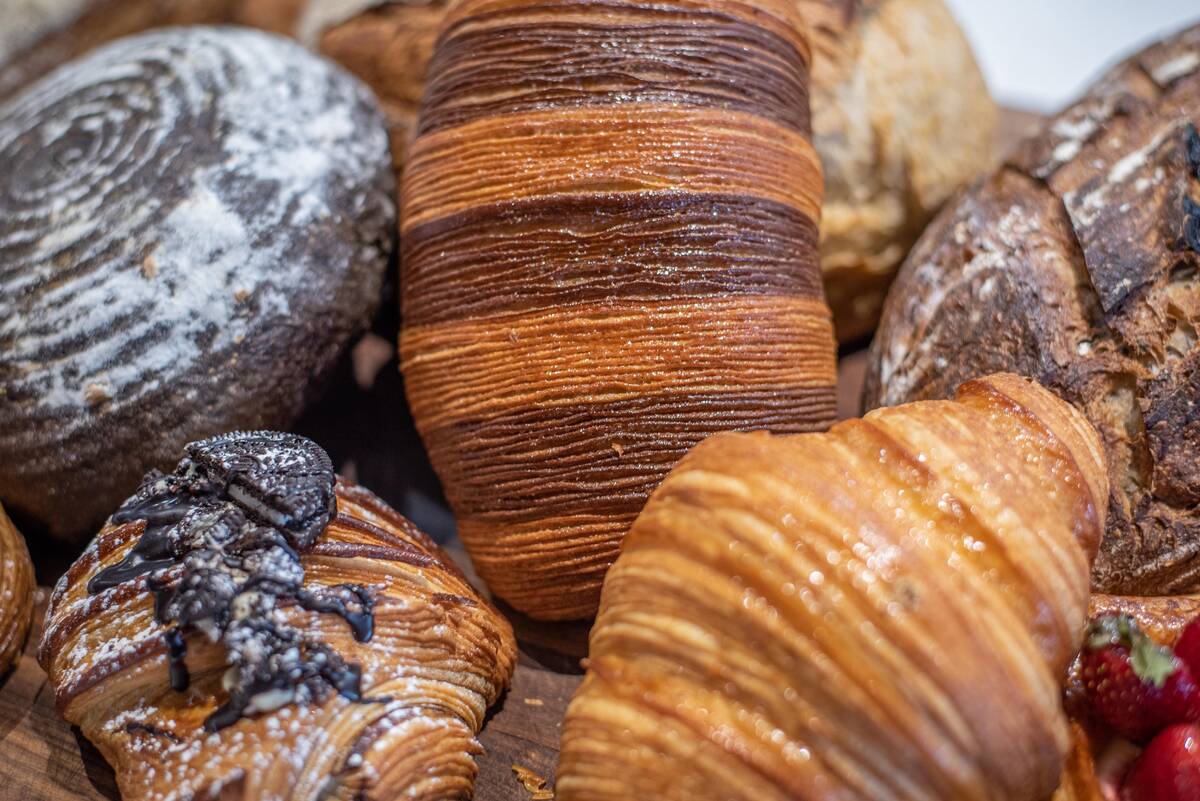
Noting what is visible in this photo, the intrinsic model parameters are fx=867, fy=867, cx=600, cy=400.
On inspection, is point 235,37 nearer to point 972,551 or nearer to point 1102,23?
point 972,551

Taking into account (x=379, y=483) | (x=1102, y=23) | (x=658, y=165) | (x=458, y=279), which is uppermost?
(x=658, y=165)

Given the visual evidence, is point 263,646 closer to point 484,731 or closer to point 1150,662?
point 484,731

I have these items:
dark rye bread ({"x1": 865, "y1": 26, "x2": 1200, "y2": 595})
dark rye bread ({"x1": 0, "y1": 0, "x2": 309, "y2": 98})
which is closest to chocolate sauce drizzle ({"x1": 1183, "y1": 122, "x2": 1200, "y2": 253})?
dark rye bread ({"x1": 865, "y1": 26, "x2": 1200, "y2": 595})

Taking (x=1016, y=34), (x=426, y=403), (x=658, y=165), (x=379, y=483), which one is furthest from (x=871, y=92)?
(x=1016, y=34)

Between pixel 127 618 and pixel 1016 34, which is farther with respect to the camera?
pixel 1016 34

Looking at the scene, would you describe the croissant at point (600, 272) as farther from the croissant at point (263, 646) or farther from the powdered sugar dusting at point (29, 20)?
the powdered sugar dusting at point (29, 20)

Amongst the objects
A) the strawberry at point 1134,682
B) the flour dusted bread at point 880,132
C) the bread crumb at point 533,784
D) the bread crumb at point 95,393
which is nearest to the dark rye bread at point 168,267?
the bread crumb at point 95,393
